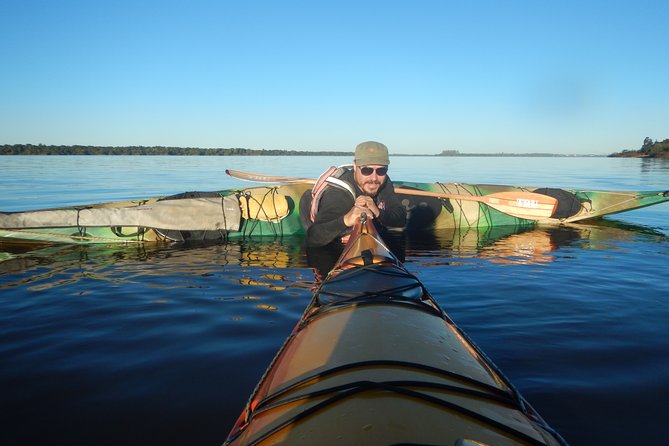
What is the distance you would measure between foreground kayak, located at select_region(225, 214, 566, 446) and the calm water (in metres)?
0.91

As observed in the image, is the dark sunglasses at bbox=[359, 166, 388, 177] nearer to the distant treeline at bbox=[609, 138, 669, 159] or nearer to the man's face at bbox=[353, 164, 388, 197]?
the man's face at bbox=[353, 164, 388, 197]

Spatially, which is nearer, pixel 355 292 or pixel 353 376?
pixel 353 376

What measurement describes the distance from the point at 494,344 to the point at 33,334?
458cm

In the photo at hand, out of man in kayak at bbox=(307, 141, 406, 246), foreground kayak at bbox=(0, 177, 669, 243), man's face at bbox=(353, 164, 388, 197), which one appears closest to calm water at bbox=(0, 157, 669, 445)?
foreground kayak at bbox=(0, 177, 669, 243)

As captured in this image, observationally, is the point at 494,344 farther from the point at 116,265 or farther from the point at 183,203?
the point at 183,203

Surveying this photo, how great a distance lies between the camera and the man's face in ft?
22.7

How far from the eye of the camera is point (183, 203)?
8586mm

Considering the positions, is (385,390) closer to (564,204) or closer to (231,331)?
(231,331)

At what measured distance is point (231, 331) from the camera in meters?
4.04

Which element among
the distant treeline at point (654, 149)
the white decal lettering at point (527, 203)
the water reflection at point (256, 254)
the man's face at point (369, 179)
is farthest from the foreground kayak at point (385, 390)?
the distant treeline at point (654, 149)

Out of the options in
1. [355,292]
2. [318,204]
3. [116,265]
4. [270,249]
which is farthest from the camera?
[270,249]

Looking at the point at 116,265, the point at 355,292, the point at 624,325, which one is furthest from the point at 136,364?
the point at 624,325

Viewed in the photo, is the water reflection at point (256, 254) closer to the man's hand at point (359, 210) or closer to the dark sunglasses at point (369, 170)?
the man's hand at point (359, 210)

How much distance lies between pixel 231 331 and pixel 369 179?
3946 mm
